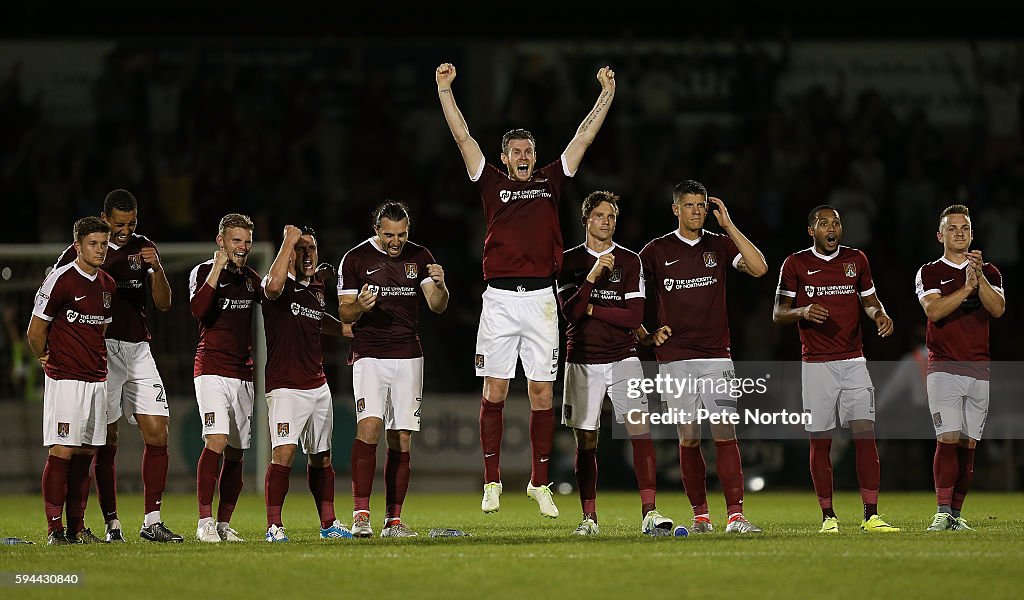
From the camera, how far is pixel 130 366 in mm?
11359

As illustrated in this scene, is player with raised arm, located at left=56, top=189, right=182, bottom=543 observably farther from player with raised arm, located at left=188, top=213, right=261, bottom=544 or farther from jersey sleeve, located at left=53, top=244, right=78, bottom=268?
player with raised arm, located at left=188, top=213, right=261, bottom=544

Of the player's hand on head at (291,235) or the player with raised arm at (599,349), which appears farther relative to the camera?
the player with raised arm at (599,349)

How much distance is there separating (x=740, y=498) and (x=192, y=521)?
5.76 m

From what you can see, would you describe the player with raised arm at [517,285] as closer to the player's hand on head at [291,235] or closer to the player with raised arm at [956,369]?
the player's hand on head at [291,235]

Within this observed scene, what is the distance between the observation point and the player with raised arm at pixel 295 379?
35.7 feet

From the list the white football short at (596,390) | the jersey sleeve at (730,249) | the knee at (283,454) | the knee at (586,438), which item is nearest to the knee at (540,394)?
the white football short at (596,390)

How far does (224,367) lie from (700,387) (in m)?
3.87

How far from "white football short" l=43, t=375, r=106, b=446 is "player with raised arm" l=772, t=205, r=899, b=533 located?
563 cm

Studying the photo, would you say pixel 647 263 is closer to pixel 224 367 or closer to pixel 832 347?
pixel 832 347

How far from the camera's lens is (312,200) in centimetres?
2184

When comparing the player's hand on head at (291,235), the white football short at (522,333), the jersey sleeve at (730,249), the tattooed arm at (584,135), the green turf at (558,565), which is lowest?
the green turf at (558,565)

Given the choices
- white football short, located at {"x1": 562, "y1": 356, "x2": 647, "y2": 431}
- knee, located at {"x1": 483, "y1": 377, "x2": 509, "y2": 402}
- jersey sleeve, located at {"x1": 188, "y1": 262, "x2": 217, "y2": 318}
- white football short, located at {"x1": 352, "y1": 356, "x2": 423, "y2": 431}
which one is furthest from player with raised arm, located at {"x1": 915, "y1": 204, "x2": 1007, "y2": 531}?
jersey sleeve, located at {"x1": 188, "y1": 262, "x2": 217, "y2": 318}

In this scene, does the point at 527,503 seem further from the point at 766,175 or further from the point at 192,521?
the point at 766,175

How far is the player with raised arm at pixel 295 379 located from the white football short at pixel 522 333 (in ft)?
4.52
